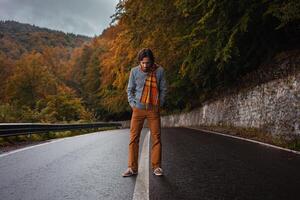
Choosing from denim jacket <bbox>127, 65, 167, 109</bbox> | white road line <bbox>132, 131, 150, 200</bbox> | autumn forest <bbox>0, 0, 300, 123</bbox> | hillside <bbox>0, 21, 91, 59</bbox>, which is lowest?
white road line <bbox>132, 131, 150, 200</bbox>

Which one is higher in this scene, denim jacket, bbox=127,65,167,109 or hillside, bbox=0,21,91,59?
hillside, bbox=0,21,91,59

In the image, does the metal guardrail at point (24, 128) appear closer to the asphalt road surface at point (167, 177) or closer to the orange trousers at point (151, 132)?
the asphalt road surface at point (167, 177)

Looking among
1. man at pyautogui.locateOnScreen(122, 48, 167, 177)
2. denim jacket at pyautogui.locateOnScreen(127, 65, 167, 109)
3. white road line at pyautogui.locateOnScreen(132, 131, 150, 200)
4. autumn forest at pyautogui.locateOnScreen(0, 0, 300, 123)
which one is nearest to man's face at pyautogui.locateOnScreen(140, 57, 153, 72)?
man at pyautogui.locateOnScreen(122, 48, 167, 177)

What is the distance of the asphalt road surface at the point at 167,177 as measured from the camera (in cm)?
449

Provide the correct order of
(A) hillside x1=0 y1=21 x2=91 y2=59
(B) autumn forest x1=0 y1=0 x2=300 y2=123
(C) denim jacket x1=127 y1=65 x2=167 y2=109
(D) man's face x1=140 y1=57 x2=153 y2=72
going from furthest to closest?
(A) hillside x1=0 y1=21 x2=91 y2=59 < (B) autumn forest x1=0 y1=0 x2=300 y2=123 < (C) denim jacket x1=127 y1=65 x2=167 y2=109 < (D) man's face x1=140 y1=57 x2=153 y2=72

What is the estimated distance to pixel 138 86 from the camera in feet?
19.5

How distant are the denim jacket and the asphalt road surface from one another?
1.11 m

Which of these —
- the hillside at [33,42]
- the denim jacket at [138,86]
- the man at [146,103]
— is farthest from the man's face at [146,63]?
the hillside at [33,42]

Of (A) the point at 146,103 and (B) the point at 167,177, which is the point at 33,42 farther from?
(B) the point at 167,177

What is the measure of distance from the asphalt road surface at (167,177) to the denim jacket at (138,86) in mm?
1108

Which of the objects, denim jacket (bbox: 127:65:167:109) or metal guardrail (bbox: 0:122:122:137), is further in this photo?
metal guardrail (bbox: 0:122:122:137)

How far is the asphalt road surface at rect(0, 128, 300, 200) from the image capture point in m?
4.49

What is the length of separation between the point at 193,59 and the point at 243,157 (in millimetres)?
7265

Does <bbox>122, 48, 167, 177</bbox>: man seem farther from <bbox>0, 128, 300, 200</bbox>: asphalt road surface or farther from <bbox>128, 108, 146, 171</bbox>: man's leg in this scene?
<bbox>0, 128, 300, 200</bbox>: asphalt road surface
